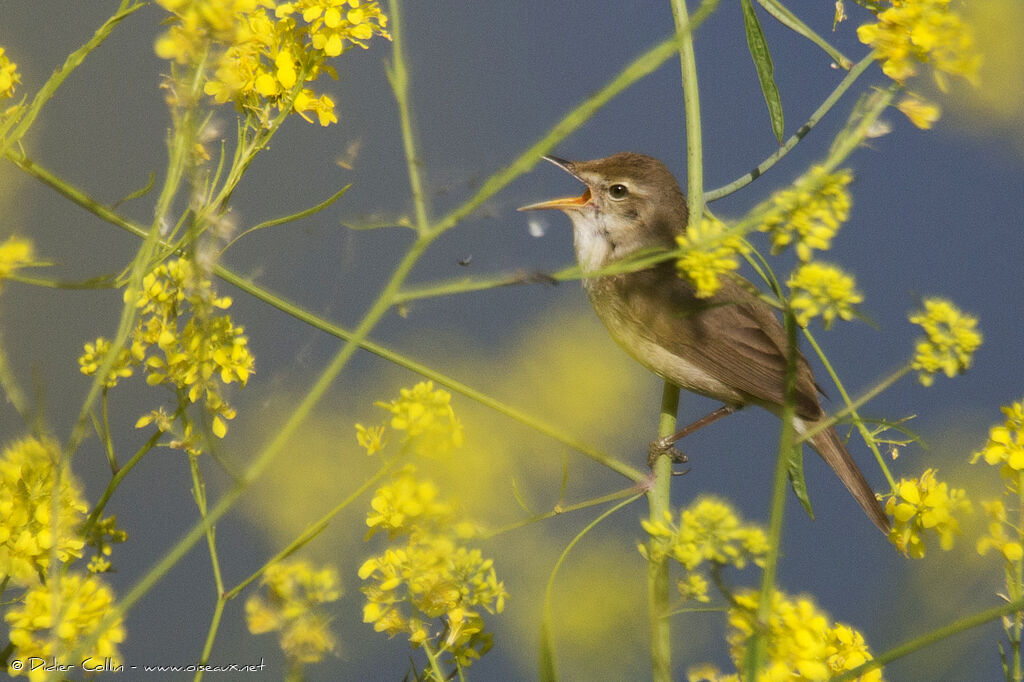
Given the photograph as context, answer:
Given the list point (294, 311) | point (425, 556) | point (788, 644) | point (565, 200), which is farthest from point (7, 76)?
point (565, 200)

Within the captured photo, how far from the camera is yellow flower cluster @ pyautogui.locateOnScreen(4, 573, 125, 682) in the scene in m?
0.67

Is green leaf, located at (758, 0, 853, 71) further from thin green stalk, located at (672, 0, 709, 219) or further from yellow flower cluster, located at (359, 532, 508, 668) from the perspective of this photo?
yellow flower cluster, located at (359, 532, 508, 668)

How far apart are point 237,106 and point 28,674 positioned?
1.76 ft

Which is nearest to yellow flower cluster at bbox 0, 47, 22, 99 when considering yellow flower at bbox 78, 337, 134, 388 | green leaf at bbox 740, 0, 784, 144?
yellow flower at bbox 78, 337, 134, 388

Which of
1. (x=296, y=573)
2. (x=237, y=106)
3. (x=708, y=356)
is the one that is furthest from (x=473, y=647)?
(x=708, y=356)

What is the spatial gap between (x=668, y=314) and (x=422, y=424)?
0.96 m

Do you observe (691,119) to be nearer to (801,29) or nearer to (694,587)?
(801,29)

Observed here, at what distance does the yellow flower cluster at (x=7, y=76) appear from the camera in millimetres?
859

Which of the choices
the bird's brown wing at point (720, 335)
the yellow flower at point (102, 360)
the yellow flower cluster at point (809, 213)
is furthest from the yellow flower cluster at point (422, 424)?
the bird's brown wing at point (720, 335)

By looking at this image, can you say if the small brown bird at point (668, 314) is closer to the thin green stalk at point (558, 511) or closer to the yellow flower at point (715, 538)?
the thin green stalk at point (558, 511)

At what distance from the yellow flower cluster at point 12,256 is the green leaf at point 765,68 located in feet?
2.30

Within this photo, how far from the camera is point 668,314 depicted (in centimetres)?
175

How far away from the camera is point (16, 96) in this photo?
96 centimetres

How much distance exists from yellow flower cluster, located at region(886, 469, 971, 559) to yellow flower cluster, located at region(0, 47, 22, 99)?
90 cm
